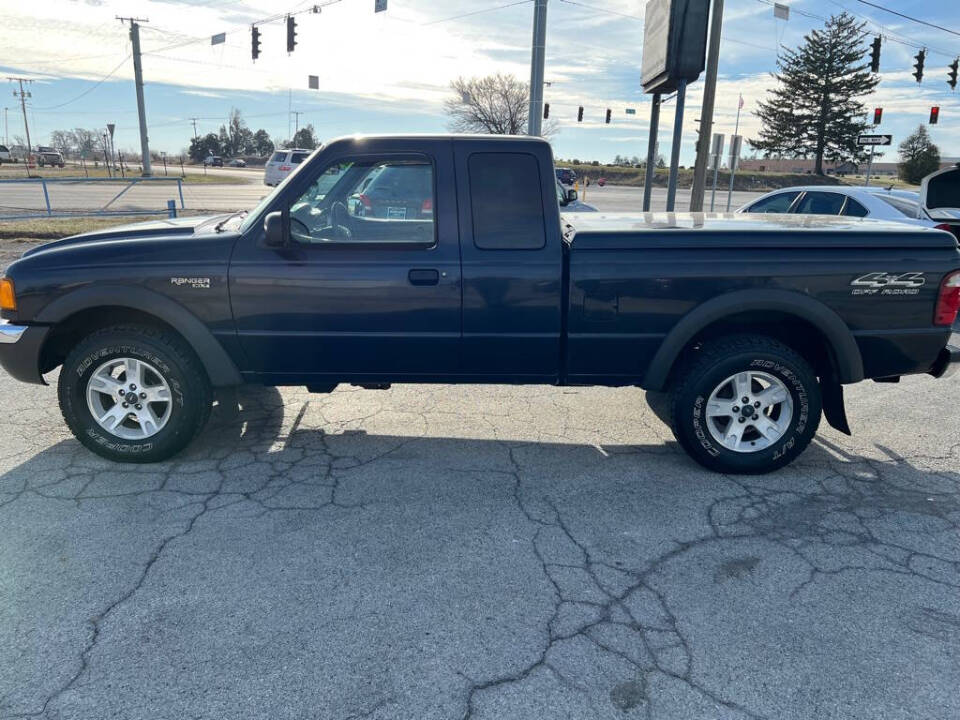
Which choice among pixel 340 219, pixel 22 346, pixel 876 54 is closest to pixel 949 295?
pixel 340 219

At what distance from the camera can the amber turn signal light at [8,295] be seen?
14.0 ft

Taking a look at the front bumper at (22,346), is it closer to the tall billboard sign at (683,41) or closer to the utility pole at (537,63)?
the tall billboard sign at (683,41)

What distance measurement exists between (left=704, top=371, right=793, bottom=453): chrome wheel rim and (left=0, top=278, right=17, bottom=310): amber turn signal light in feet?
14.0

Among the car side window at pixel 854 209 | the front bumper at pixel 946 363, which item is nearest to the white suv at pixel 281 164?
the car side window at pixel 854 209

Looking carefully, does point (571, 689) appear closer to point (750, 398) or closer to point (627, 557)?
point (627, 557)

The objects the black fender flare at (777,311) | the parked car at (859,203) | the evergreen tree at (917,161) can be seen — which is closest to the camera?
the black fender flare at (777,311)

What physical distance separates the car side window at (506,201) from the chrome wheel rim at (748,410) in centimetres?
148

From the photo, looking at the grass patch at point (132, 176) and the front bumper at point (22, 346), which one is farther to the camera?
the grass patch at point (132, 176)

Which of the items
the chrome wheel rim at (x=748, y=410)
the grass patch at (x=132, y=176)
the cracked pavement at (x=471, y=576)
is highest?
the grass patch at (x=132, y=176)

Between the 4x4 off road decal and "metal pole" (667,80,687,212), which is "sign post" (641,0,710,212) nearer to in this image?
"metal pole" (667,80,687,212)

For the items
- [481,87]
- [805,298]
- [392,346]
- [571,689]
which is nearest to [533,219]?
[392,346]

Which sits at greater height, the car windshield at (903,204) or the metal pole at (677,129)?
the metal pole at (677,129)

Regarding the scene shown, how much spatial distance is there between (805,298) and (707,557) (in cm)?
169

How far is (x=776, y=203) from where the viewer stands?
394 inches
